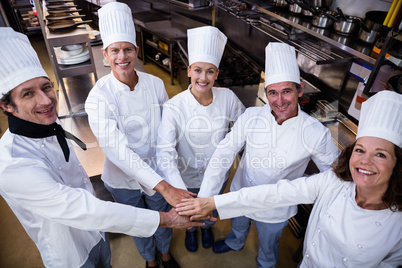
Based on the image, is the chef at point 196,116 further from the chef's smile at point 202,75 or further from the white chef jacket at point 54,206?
the white chef jacket at point 54,206

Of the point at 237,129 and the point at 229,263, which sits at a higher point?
the point at 237,129

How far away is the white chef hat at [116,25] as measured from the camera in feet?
5.39

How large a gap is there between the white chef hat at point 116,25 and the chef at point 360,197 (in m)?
1.18

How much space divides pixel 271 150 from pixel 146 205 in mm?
1045

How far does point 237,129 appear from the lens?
1684mm

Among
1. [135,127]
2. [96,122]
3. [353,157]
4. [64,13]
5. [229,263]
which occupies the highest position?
[64,13]

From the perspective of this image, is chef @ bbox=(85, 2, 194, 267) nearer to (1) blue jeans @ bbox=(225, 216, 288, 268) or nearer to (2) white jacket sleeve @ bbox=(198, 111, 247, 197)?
(2) white jacket sleeve @ bbox=(198, 111, 247, 197)

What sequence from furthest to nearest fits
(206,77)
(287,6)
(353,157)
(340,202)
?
(287,6) → (206,77) → (340,202) → (353,157)

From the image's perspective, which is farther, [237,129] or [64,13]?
[64,13]

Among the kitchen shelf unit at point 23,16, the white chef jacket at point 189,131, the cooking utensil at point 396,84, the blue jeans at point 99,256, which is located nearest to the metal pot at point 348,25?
the cooking utensil at point 396,84

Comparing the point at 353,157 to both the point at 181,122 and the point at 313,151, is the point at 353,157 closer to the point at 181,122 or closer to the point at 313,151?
the point at 313,151

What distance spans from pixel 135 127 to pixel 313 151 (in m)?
1.11

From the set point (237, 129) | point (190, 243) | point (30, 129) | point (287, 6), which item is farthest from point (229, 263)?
point (287, 6)

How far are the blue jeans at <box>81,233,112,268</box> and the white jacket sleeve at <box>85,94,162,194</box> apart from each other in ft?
1.51
